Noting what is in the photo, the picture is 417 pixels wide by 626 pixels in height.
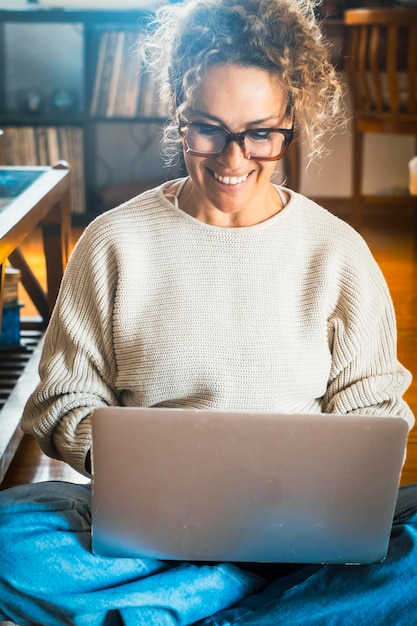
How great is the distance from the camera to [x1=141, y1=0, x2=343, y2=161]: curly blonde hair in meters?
1.25

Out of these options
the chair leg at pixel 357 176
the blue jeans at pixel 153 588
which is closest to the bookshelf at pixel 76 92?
the chair leg at pixel 357 176

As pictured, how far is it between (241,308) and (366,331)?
7.1 inches

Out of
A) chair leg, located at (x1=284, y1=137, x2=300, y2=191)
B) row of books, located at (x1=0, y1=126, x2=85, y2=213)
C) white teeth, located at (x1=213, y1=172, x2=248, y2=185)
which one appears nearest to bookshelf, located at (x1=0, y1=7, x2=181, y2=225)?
row of books, located at (x1=0, y1=126, x2=85, y2=213)

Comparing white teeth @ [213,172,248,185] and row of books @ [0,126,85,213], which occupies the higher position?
white teeth @ [213,172,248,185]

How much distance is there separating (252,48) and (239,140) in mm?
118

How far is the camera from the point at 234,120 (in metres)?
1.25

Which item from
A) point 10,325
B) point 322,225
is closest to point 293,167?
point 10,325

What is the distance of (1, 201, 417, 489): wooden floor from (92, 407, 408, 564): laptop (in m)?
0.78

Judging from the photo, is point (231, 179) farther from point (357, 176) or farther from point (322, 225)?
point (357, 176)

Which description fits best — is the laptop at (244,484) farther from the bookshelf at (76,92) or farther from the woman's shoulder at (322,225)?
the bookshelf at (76,92)

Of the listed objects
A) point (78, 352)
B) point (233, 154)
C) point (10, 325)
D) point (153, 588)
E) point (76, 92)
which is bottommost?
point (10, 325)

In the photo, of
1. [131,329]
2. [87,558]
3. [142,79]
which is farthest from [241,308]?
[142,79]

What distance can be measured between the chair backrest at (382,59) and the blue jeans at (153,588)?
2.53m

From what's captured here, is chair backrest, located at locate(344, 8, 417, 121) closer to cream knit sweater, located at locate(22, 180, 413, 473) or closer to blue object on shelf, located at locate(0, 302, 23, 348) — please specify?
blue object on shelf, located at locate(0, 302, 23, 348)
